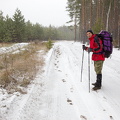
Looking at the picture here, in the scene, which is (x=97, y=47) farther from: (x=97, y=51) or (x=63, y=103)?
(x=63, y=103)

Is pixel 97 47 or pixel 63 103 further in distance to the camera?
pixel 97 47

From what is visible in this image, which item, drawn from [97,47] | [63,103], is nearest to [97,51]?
[97,47]

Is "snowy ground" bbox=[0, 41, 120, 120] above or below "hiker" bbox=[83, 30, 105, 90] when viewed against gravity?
below

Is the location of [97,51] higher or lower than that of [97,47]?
lower

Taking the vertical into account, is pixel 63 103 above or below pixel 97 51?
below

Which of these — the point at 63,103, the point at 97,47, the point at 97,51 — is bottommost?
the point at 63,103

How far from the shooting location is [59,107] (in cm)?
353

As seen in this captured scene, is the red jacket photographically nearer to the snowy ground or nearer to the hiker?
the hiker

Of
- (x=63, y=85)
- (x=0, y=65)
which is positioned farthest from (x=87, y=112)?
(x=0, y=65)

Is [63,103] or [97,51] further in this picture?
[97,51]

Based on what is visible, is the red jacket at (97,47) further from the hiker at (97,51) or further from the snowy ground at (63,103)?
the snowy ground at (63,103)

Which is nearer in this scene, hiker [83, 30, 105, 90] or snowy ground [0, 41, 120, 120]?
snowy ground [0, 41, 120, 120]

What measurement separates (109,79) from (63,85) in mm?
2237

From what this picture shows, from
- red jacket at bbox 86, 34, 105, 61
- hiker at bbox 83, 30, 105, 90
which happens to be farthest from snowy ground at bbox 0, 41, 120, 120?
red jacket at bbox 86, 34, 105, 61
